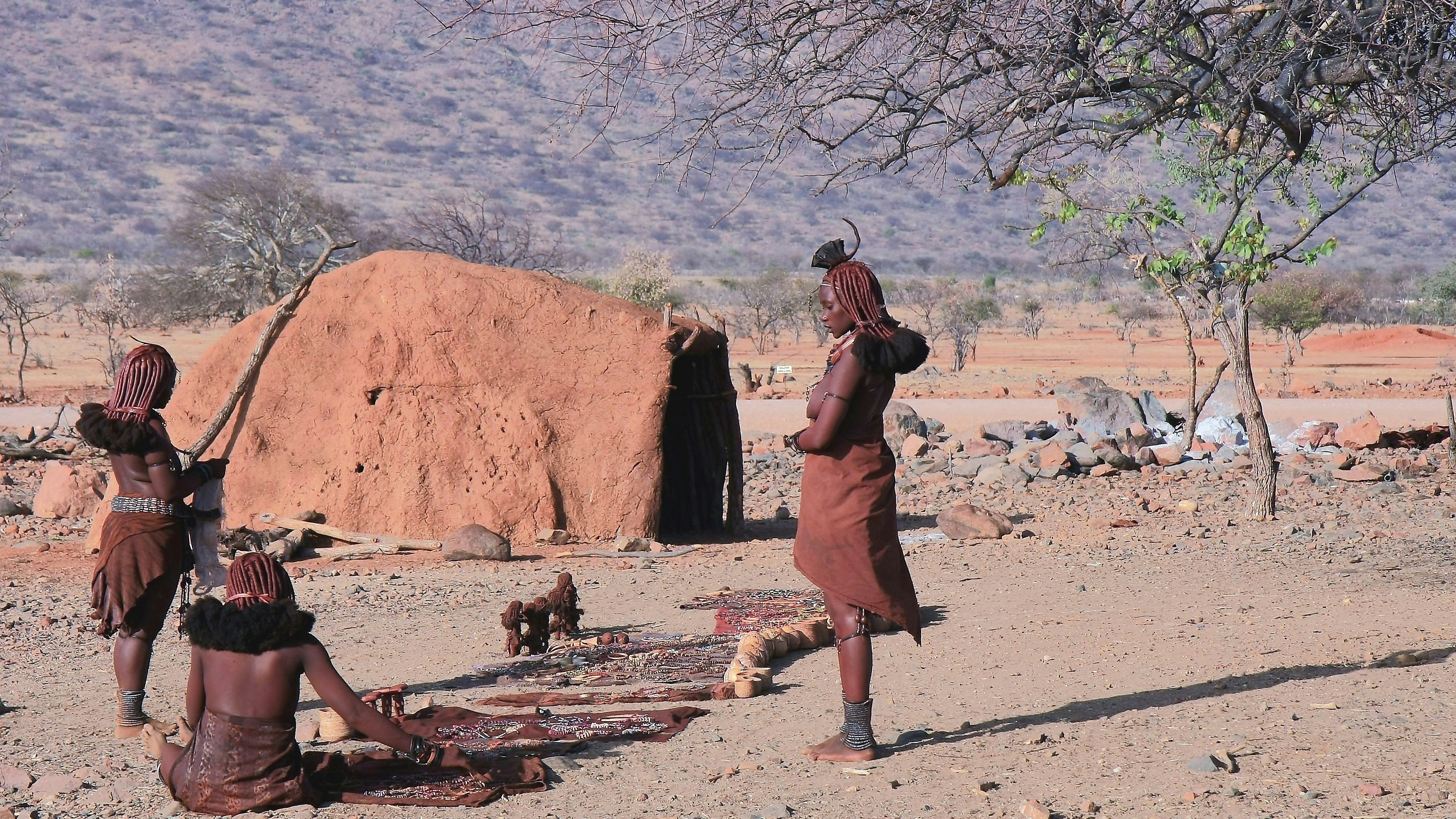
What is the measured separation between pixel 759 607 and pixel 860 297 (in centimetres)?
354

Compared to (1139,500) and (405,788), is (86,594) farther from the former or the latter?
(1139,500)

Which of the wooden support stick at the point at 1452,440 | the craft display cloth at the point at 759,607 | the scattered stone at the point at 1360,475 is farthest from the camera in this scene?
the wooden support stick at the point at 1452,440

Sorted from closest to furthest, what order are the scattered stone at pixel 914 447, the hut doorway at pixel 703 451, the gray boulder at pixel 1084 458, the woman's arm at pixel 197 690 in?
1. the woman's arm at pixel 197 690
2. the hut doorway at pixel 703 451
3. the gray boulder at pixel 1084 458
4. the scattered stone at pixel 914 447

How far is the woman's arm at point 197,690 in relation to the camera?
14.2 feet

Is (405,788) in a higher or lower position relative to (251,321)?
lower

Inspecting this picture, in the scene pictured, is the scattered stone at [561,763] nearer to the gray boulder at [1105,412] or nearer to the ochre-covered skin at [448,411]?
the ochre-covered skin at [448,411]

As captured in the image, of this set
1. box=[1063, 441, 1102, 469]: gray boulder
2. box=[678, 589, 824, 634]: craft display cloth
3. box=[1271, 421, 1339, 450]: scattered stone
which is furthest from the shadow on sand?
box=[1271, 421, 1339, 450]: scattered stone

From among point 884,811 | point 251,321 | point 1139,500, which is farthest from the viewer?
point 1139,500

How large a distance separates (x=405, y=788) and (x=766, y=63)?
3.30 meters

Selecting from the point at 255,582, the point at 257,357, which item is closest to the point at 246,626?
the point at 255,582

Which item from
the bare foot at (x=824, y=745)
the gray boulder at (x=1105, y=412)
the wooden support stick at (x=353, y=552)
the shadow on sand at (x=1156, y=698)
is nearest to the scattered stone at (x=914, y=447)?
the gray boulder at (x=1105, y=412)

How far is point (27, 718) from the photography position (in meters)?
5.73

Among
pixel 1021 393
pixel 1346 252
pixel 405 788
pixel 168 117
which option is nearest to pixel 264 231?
pixel 1021 393

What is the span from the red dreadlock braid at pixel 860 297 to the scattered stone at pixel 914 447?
10.9 meters
